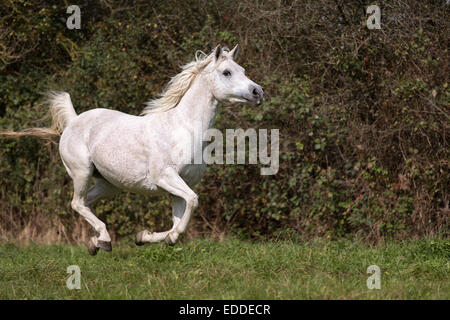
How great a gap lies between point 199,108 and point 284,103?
2.77 meters

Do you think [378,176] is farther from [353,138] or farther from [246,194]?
[246,194]

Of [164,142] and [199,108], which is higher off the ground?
[199,108]

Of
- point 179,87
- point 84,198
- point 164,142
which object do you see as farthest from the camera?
point 84,198

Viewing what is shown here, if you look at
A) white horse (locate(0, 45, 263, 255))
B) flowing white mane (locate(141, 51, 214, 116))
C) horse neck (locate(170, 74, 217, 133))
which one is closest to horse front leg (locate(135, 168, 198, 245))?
white horse (locate(0, 45, 263, 255))

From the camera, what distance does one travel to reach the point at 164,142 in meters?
5.93

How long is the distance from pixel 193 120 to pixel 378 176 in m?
3.44

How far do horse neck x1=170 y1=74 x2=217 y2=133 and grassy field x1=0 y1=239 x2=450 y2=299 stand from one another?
1299 millimetres

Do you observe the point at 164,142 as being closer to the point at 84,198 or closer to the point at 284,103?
the point at 84,198

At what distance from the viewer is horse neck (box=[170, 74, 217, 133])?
5980mm

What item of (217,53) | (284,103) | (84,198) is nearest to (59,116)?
(84,198)

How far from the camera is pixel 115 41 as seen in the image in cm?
978
